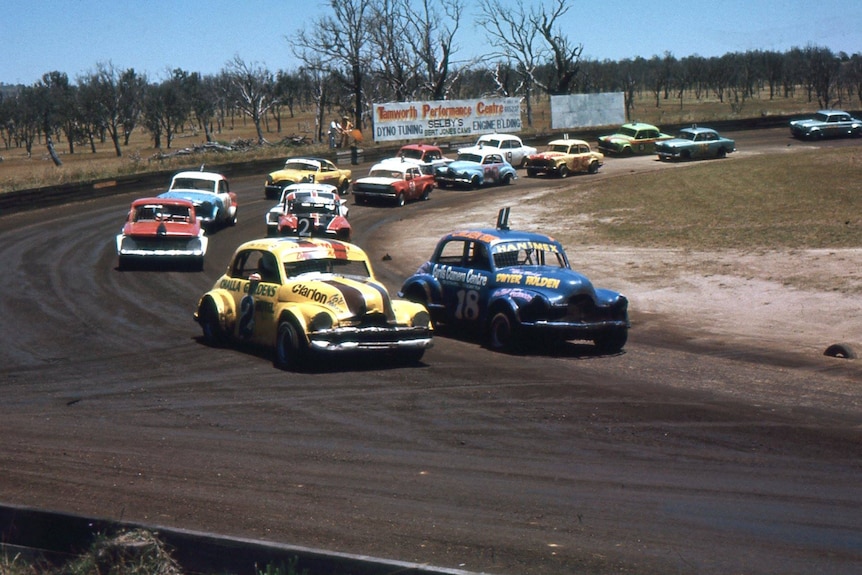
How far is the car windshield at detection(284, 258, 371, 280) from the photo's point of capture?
502 inches

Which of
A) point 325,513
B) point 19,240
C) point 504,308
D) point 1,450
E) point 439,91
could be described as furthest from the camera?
point 439,91

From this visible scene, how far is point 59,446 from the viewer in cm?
827

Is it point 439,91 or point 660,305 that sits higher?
point 439,91

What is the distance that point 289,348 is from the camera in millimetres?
11961

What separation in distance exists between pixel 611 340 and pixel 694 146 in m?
34.3

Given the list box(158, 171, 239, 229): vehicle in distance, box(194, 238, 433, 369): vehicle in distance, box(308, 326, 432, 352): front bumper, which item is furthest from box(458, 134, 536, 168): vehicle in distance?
box(308, 326, 432, 352): front bumper

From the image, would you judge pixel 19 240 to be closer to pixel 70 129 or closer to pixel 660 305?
pixel 660 305

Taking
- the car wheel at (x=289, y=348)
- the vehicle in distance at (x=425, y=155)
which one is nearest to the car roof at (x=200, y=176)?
the vehicle in distance at (x=425, y=155)

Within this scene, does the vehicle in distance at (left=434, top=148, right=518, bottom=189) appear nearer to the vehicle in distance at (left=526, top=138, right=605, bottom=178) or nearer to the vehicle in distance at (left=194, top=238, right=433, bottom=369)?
the vehicle in distance at (left=526, top=138, right=605, bottom=178)

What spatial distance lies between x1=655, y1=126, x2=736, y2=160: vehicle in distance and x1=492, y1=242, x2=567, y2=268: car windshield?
107 feet

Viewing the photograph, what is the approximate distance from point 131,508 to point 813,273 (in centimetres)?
1590

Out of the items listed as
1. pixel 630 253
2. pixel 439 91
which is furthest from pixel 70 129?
pixel 630 253

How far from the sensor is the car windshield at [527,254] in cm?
1414

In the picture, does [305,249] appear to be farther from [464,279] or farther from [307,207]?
[307,207]
